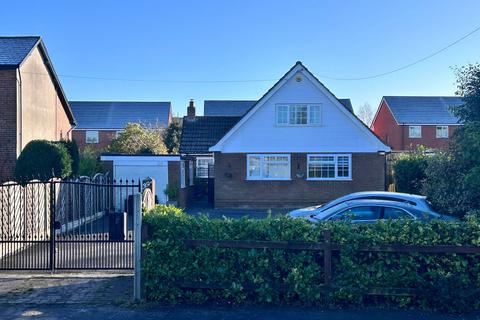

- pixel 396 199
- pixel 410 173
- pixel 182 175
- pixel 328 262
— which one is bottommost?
pixel 328 262

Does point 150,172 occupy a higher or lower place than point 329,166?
lower

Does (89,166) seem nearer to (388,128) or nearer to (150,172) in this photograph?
(150,172)

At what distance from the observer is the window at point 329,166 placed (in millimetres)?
22766

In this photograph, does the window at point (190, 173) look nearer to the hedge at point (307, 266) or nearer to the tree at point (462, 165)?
the tree at point (462, 165)

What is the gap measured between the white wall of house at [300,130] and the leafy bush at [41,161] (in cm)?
695

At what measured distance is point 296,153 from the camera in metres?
22.8

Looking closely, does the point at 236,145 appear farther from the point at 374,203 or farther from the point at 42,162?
the point at 374,203

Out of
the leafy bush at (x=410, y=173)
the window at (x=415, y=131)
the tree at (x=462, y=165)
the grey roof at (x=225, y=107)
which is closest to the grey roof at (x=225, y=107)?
the grey roof at (x=225, y=107)

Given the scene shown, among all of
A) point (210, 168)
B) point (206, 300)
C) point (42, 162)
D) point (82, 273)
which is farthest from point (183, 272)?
point (210, 168)

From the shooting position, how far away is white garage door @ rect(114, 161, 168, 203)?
2175 cm

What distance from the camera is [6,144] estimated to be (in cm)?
2019

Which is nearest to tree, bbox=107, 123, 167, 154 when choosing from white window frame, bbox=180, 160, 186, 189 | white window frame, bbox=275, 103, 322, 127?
white window frame, bbox=180, 160, 186, 189

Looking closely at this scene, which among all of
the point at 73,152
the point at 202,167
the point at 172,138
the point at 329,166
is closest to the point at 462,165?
the point at 329,166

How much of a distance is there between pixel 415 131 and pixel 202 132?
88.4ft
